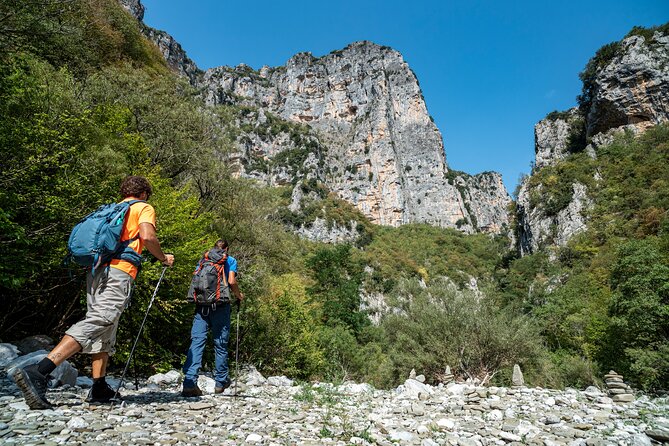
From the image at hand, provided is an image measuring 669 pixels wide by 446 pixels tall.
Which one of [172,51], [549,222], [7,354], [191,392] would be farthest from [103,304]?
[172,51]

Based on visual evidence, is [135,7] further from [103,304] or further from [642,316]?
[642,316]

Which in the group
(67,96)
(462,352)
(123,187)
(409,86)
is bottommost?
(462,352)

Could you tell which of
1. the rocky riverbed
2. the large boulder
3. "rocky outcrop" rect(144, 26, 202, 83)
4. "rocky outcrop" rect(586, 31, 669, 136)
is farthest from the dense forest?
"rocky outcrop" rect(144, 26, 202, 83)

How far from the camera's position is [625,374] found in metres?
21.3

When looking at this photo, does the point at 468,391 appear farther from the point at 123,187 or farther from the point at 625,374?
the point at 625,374

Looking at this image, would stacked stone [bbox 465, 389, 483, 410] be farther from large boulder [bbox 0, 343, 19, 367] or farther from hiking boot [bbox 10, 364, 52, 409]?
large boulder [bbox 0, 343, 19, 367]

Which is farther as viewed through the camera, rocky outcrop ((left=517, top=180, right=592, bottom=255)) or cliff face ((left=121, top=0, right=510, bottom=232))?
cliff face ((left=121, top=0, right=510, bottom=232))

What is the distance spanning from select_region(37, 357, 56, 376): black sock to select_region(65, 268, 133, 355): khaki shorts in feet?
0.97

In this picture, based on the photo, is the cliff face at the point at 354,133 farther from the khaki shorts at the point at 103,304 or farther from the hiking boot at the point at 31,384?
the hiking boot at the point at 31,384

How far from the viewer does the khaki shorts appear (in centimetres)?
367

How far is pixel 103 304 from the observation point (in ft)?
12.3

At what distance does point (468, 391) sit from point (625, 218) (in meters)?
48.0

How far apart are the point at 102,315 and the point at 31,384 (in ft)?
2.61

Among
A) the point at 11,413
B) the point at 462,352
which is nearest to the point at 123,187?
the point at 11,413
